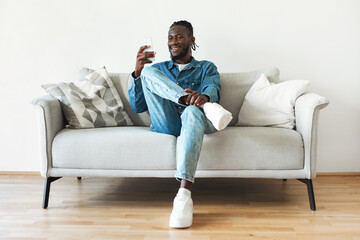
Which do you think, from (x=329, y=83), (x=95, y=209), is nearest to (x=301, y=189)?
(x=329, y=83)

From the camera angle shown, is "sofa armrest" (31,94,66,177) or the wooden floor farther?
"sofa armrest" (31,94,66,177)

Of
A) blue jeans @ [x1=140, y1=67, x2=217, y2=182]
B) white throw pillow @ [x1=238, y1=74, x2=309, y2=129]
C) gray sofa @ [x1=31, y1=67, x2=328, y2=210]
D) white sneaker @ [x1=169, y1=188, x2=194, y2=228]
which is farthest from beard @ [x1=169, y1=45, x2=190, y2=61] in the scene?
white sneaker @ [x1=169, y1=188, x2=194, y2=228]

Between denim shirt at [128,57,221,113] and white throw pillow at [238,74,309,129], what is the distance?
247 millimetres

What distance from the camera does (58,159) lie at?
217cm

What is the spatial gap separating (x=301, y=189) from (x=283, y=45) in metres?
1.15

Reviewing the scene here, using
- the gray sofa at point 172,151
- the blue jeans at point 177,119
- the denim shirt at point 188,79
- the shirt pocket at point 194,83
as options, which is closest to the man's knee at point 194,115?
the blue jeans at point 177,119

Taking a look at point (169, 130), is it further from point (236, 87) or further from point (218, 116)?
point (236, 87)

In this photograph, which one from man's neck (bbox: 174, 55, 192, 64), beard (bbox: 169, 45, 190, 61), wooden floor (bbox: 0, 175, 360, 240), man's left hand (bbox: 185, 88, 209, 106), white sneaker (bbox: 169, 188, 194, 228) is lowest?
wooden floor (bbox: 0, 175, 360, 240)

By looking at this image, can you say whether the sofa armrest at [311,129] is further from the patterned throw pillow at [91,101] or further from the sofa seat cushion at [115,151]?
the patterned throw pillow at [91,101]

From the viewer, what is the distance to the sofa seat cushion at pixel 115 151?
2.11 metres

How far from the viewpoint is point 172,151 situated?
6.91 ft

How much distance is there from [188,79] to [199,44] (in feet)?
1.98

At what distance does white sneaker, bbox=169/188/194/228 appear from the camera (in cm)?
182

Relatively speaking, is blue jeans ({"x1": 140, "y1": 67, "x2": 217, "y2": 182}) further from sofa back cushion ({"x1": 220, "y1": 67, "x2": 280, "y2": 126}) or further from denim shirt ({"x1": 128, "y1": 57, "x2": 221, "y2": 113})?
sofa back cushion ({"x1": 220, "y1": 67, "x2": 280, "y2": 126})
